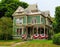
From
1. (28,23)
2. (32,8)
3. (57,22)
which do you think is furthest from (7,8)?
(57,22)

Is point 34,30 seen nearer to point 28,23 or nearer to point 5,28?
point 28,23

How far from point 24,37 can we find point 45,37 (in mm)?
4237

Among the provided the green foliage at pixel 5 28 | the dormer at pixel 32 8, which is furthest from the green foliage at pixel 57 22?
the green foliage at pixel 5 28

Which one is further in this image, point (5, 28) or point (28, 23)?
point (28, 23)

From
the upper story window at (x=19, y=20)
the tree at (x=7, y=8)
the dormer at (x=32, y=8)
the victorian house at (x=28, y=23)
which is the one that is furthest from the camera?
the tree at (x=7, y=8)

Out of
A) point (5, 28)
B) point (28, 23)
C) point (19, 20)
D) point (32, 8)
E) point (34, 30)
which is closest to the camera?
point (5, 28)

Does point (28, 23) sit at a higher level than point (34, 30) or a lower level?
higher

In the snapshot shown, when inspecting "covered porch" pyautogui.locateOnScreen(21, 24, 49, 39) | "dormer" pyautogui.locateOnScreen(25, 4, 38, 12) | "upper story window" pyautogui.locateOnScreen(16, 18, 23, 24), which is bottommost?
"covered porch" pyautogui.locateOnScreen(21, 24, 49, 39)

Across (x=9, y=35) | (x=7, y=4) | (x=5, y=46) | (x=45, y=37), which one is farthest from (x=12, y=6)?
(x=5, y=46)

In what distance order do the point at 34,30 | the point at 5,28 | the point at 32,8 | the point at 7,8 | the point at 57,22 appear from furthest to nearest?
the point at 7,8
the point at 32,8
the point at 34,30
the point at 5,28
the point at 57,22

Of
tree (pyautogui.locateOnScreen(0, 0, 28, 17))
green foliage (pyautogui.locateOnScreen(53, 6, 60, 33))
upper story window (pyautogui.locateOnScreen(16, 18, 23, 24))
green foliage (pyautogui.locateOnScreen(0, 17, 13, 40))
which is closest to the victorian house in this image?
upper story window (pyautogui.locateOnScreen(16, 18, 23, 24))

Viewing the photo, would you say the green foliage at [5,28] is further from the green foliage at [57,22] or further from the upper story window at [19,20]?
the green foliage at [57,22]

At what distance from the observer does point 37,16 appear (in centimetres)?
4947

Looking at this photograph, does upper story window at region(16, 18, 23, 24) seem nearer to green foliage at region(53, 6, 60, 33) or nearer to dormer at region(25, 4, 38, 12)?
dormer at region(25, 4, 38, 12)
